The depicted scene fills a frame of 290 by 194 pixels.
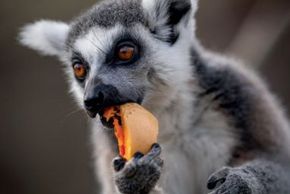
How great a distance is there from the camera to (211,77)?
19.9ft

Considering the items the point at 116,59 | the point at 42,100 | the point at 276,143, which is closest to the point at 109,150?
the point at 116,59

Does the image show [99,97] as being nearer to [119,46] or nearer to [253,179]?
[119,46]

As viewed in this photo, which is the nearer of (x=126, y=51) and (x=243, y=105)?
(x=126, y=51)

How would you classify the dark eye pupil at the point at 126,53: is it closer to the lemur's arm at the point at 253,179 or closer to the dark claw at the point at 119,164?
the dark claw at the point at 119,164

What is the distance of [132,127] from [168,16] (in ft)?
4.24

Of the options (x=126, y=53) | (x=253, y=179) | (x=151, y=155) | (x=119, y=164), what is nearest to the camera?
(x=151, y=155)

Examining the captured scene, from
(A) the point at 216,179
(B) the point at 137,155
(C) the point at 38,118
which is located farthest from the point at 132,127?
(C) the point at 38,118

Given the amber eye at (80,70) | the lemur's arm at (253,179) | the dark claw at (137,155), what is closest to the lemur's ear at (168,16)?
the amber eye at (80,70)

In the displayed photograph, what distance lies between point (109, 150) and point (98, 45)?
98 centimetres

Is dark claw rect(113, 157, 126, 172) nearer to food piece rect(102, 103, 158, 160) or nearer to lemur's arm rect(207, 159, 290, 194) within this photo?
food piece rect(102, 103, 158, 160)

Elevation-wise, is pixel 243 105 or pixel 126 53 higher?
pixel 126 53

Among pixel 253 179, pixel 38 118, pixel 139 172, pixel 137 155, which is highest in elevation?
pixel 38 118

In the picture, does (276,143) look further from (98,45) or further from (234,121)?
(98,45)

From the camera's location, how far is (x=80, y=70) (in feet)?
19.2
